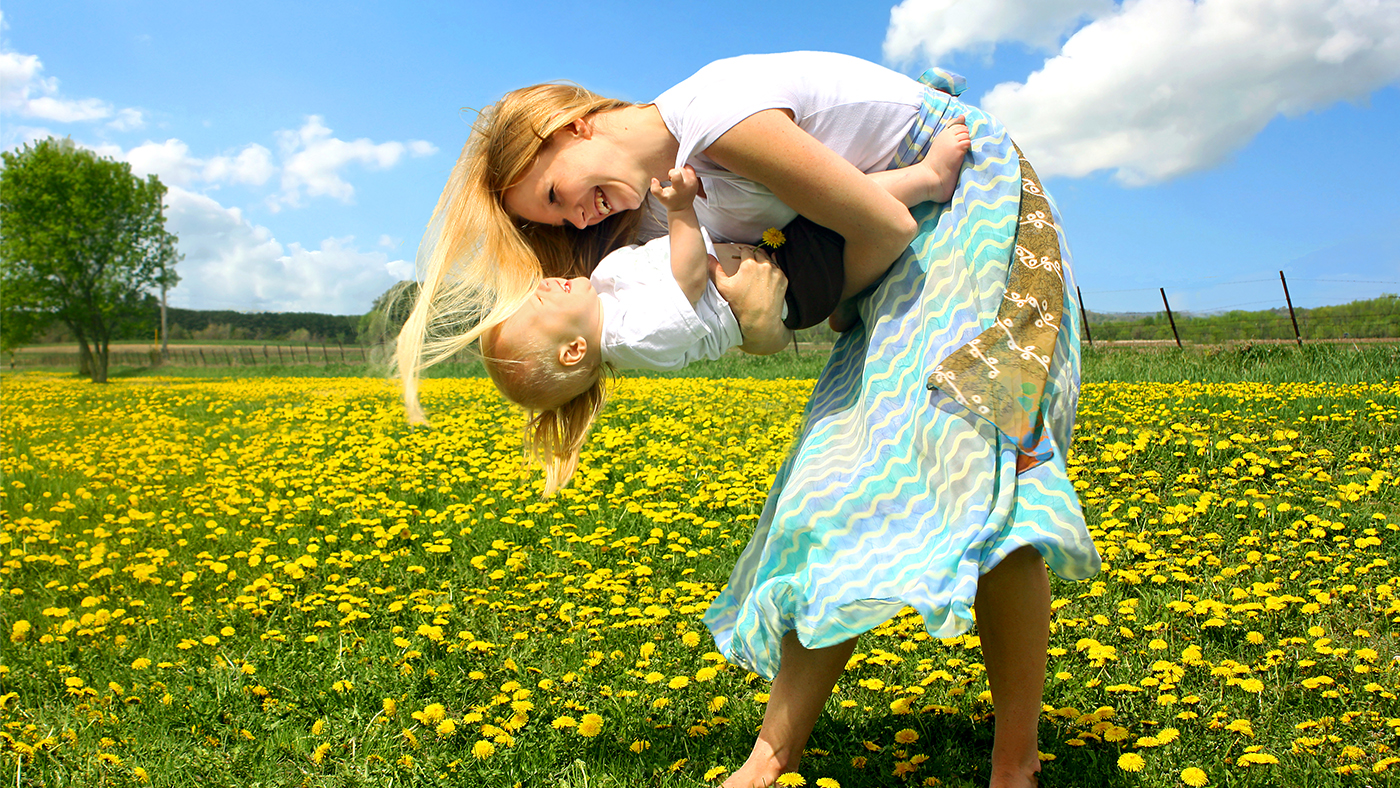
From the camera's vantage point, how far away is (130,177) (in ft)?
111

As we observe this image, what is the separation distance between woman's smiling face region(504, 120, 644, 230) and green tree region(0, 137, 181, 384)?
34547mm

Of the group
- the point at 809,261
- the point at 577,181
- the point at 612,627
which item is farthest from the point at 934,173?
the point at 612,627

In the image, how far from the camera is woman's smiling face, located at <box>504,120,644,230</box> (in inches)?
65.4

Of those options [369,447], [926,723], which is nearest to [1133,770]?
[926,723]

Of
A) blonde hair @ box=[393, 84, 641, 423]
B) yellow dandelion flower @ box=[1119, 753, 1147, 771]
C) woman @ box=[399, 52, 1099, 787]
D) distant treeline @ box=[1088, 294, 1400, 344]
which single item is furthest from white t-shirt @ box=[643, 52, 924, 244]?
distant treeline @ box=[1088, 294, 1400, 344]

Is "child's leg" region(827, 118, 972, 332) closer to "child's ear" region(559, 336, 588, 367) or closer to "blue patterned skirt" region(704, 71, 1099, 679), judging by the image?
"blue patterned skirt" region(704, 71, 1099, 679)

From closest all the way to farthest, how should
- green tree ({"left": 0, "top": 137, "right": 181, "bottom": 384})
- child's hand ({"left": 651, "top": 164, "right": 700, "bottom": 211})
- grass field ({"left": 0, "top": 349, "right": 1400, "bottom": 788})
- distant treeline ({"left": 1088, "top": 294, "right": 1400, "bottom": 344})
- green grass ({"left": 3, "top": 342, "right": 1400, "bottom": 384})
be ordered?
child's hand ({"left": 651, "top": 164, "right": 700, "bottom": 211})
grass field ({"left": 0, "top": 349, "right": 1400, "bottom": 788})
green grass ({"left": 3, "top": 342, "right": 1400, "bottom": 384})
distant treeline ({"left": 1088, "top": 294, "right": 1400, "bottom": 344})
green tree ({"left": 0, "top": 137, "right": 181, "bottom": 384})

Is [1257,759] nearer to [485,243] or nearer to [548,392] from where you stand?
[548,392]

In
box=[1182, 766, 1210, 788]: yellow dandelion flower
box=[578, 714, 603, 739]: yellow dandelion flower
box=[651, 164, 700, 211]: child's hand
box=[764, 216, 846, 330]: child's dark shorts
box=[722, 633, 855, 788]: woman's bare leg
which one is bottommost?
box=[578, 714, 603, 739]: yellow dandelion flower

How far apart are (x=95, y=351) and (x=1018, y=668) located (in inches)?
1530

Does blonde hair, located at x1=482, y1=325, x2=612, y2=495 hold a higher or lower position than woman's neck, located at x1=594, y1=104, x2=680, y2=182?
lower

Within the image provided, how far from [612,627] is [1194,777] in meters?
1.75

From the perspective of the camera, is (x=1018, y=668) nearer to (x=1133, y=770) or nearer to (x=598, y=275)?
(x=1133, y=770)

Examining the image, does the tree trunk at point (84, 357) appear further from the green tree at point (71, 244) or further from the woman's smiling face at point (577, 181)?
the woman's smiling face at point (577, 181)
